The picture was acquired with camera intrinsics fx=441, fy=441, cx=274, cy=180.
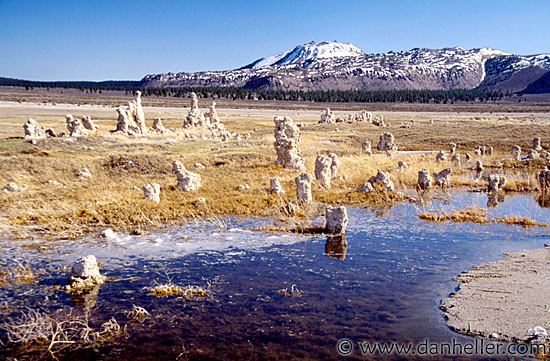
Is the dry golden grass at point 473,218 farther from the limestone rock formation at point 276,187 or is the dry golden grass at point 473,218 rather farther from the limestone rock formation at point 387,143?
the limestone rock formation at point 387,143

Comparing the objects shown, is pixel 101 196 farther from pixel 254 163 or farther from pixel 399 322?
pixel 399 322

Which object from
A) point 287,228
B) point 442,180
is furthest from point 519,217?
point 287,228

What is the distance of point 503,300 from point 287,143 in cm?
1701

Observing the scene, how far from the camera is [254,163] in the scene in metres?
26.2

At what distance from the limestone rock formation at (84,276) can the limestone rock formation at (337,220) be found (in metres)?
6.93

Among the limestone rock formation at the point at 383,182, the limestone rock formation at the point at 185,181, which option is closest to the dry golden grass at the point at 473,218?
the limestone rock formation at the point at 383,182

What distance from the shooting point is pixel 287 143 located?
24594 mm

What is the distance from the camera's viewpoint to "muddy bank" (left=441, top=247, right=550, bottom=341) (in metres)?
7.60

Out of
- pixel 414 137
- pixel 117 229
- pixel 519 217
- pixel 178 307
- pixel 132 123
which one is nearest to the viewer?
pixel 178 307

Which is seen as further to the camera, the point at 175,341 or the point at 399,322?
the point at 399,322

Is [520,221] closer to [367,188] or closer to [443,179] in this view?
[367,188]

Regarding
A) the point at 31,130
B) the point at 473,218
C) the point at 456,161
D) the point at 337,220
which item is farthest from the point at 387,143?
the point at 31,130

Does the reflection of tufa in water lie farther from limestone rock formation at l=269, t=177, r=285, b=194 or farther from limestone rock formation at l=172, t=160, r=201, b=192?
limestone rock formation at l=172, t=160, r=201, b=192

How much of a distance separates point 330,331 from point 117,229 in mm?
8552
